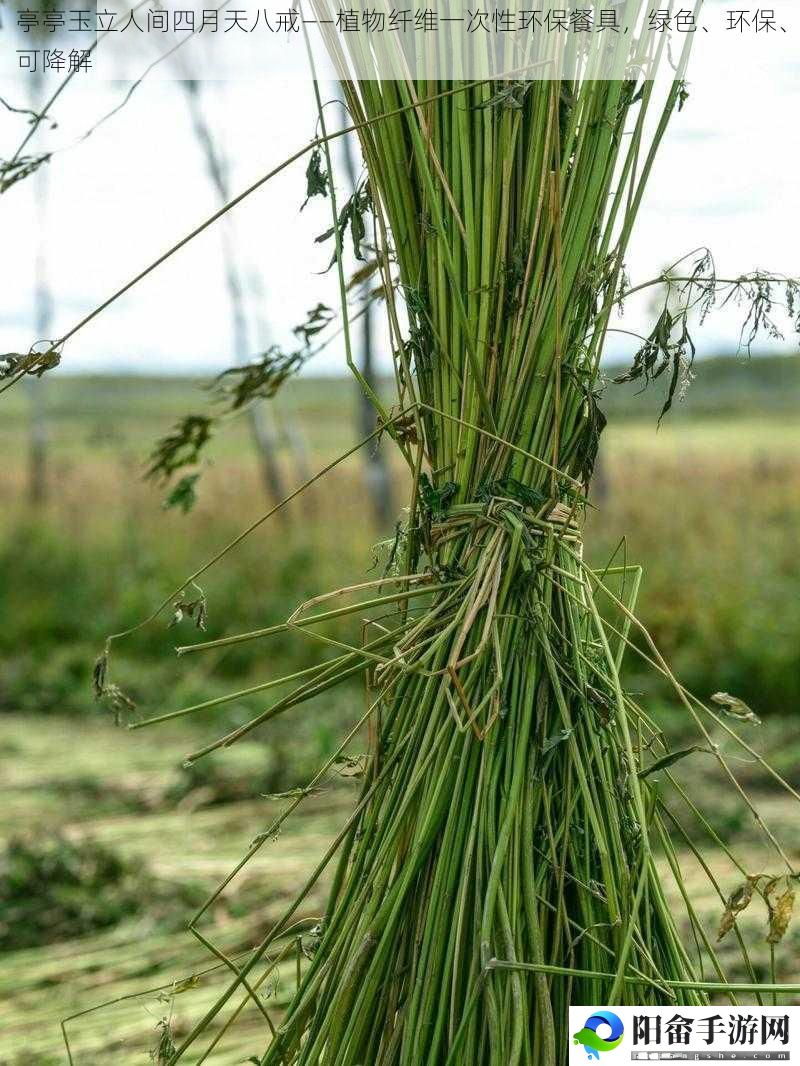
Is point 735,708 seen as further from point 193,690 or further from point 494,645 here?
point 193,690

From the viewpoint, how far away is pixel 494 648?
3.59 ft

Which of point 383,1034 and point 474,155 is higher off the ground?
point 474,155

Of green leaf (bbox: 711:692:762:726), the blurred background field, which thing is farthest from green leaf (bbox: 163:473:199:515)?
green leaf (bbox: 711:692:762:726)

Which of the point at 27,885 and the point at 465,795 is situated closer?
the point at 465,795

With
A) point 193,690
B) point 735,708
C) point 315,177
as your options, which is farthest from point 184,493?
point 193,690

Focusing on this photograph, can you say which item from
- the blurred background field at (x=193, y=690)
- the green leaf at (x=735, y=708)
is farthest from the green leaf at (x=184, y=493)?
the green leaf at (x=735, y=708)

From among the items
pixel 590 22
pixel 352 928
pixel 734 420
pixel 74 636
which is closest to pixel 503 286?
pixel 590 22

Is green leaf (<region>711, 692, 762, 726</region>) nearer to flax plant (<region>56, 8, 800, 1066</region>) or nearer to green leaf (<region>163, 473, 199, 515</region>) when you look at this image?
flax plant (<region>56, 8, 800, 1066</region>)

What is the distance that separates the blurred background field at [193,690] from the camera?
236 centimetres

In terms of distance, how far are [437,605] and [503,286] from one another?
33 centimetres

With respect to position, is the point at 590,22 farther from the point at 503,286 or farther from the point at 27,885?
the point at 27,885

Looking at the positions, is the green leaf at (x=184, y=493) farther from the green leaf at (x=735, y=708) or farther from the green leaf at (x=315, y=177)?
the green leaf at (x=735, y=708)

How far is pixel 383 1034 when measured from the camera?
112 centimetres

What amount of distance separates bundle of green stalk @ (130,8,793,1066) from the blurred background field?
0.37 feet
